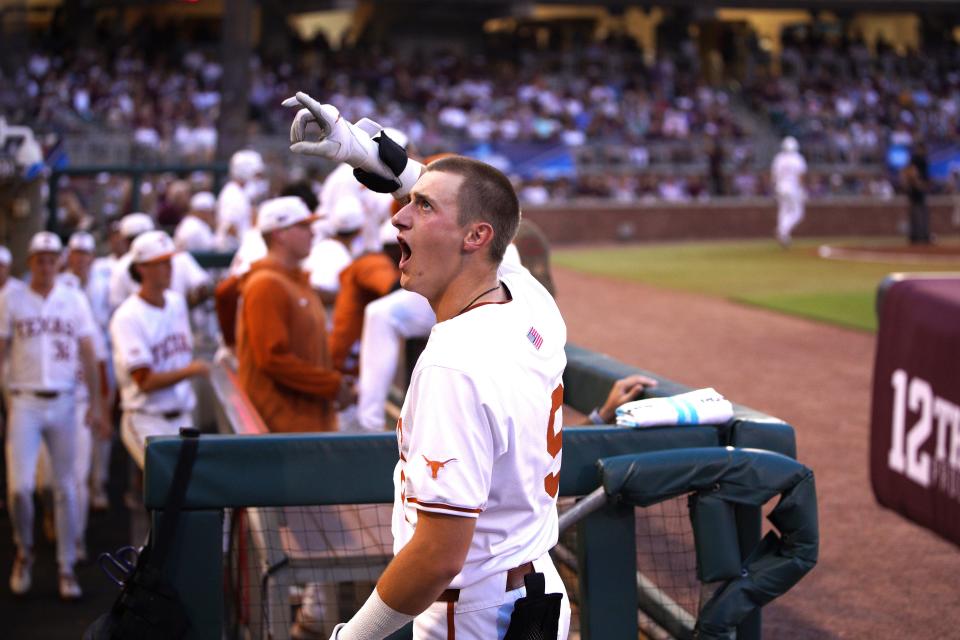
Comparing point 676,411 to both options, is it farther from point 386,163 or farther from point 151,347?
point 151,347

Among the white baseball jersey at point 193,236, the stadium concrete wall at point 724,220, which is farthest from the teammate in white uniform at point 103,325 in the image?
the stadium concrete wall at point 724,220

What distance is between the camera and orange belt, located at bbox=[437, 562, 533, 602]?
2.59 metres

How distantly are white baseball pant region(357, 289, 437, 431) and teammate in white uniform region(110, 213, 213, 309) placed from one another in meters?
3.88

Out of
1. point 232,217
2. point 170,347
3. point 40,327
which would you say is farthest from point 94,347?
point 232,217

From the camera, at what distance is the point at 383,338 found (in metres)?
5.51

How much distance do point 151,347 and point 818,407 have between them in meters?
5.61

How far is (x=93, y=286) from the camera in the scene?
9.61 meters

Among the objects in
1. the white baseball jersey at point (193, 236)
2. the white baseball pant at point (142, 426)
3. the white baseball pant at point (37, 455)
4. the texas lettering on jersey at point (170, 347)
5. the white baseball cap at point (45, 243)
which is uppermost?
the white baseball cap at point (45, 243)

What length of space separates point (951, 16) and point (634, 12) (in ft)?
40.2

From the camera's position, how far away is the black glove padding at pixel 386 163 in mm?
3275

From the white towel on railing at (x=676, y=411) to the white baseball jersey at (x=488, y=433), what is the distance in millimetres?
900

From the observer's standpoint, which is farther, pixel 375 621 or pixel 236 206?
pixel 236 206

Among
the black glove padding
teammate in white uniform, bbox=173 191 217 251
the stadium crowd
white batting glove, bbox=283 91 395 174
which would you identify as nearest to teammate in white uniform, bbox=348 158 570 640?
white batting glove, bbox=283 91 395 174

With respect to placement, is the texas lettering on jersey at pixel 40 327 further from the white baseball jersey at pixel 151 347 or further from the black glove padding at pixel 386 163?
the black glove padding at pixel 386 163
